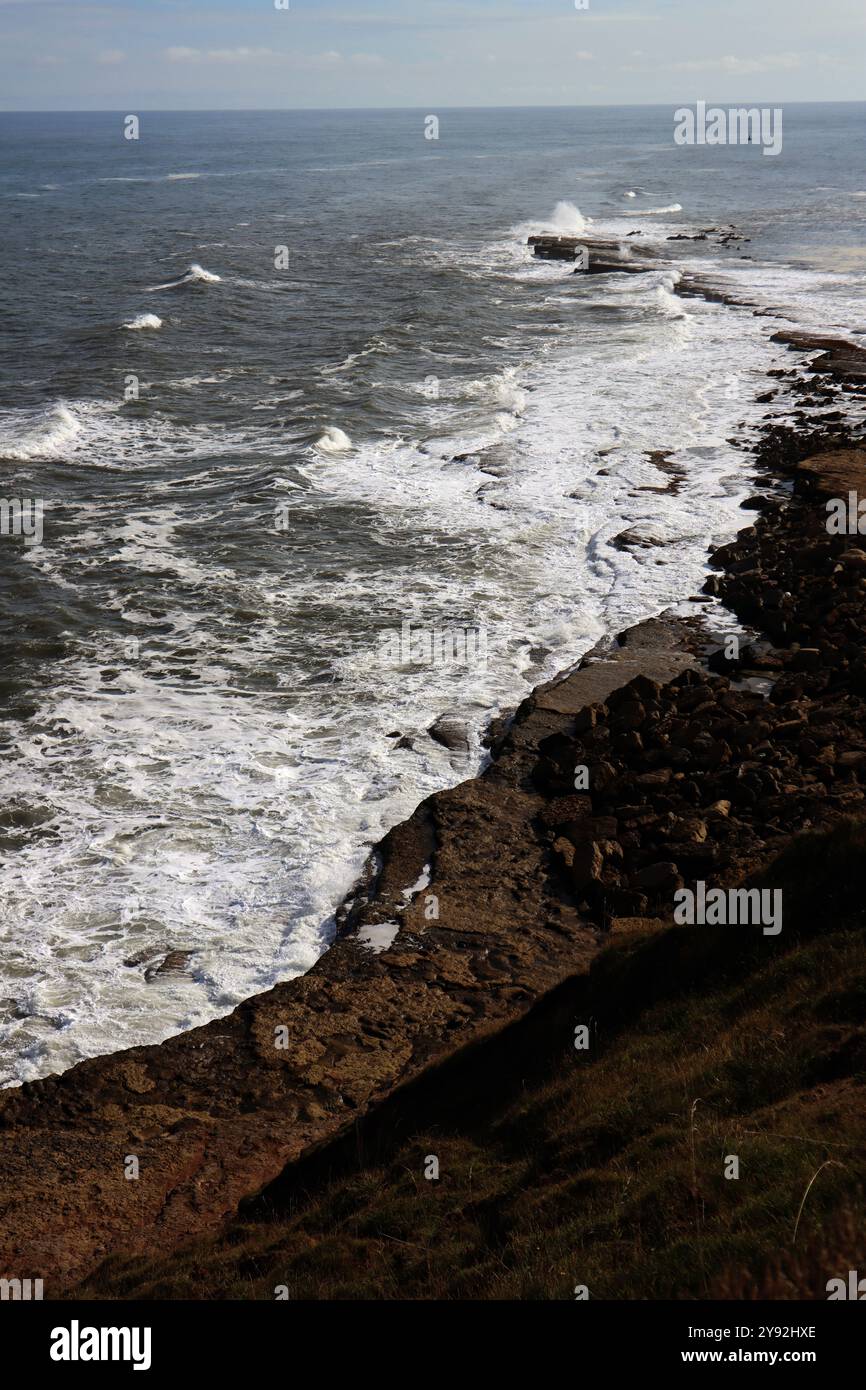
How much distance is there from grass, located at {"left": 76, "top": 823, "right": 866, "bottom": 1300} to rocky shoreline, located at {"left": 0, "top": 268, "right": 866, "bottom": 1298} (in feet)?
3.10

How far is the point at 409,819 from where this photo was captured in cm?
1548

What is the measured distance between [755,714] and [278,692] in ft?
25.5

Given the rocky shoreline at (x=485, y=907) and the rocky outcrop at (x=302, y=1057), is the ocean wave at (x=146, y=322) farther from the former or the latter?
the rocky outcrop at (x=302, y=1057)

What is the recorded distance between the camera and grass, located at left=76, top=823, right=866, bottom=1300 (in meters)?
6.43

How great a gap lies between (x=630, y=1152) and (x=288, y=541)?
19.9 meters

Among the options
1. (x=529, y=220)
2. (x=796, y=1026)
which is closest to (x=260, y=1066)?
(x=796, y=1026)

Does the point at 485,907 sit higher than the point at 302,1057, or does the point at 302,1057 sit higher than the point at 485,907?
the point at 485,907

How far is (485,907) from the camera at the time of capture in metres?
13.8
